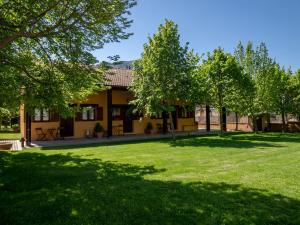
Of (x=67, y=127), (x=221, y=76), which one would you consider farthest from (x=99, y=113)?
(x=221, y=76)

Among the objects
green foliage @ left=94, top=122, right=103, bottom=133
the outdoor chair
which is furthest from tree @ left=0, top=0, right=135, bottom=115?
Result: green foliage @ left=94, top=122, right=103, bottom=133

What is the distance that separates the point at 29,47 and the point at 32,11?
3.64 metres

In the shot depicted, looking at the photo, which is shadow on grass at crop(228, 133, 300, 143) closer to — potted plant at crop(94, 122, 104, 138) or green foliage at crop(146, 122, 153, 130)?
green foliage at crop(146, 122, 153, 130)

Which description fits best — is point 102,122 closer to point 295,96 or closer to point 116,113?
point 116,113

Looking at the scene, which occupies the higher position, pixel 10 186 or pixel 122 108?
pixel 122 108

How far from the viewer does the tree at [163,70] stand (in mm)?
19797

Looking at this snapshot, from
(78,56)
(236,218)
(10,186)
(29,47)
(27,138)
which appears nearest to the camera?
(236,218)

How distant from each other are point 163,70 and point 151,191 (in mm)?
13128

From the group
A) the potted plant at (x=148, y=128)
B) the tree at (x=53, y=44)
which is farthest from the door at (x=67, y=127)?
the tree at (x=53, y=44)

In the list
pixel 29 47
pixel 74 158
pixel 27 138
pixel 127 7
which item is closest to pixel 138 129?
pixel 27 138

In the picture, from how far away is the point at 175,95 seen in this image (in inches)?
809

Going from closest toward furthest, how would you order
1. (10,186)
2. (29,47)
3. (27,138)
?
(10,186) → (29,47) → (27,138)

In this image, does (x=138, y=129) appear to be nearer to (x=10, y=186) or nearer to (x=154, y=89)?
(x=154, y=89)

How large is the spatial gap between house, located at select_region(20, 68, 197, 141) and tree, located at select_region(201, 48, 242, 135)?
282 cm
